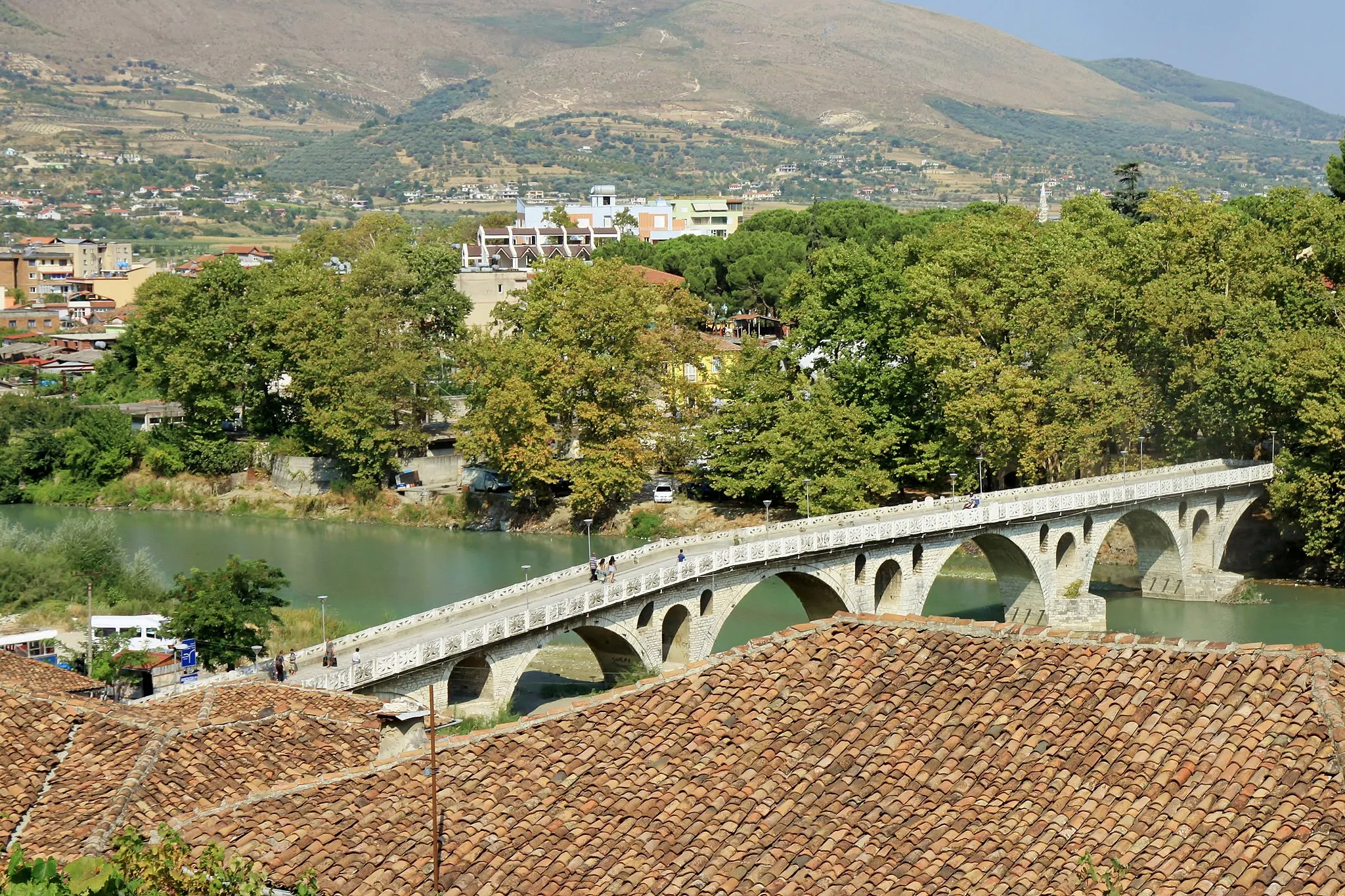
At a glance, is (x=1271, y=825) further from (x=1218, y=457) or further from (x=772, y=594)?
(x=1218, y=457)

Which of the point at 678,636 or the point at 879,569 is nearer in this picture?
the point at 678,636

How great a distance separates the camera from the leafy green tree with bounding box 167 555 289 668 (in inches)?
1492

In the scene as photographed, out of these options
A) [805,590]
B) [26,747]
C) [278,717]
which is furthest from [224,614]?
[26,747]

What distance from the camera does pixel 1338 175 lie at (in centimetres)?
7131

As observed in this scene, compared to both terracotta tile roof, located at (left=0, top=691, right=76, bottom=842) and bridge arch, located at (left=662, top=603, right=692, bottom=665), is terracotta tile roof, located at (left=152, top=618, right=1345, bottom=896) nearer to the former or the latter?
terracotta tile roof, located at (left=0, top=691, right=76, bottom=842)

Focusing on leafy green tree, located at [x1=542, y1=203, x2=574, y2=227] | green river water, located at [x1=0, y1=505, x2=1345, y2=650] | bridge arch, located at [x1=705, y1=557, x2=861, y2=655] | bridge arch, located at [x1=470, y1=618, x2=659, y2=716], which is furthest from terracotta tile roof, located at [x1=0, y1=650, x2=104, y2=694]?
leafy green tree, located at [x1=542, y1=203, x2=574, y2=227]

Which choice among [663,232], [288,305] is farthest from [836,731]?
[663,232]

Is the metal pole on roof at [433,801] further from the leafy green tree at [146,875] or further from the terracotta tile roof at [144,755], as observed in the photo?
the terracotta tile roof at [144,755]

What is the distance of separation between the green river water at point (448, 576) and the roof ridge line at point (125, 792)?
22.0m

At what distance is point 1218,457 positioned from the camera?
57.2 meters

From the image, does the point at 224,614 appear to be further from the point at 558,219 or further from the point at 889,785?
the point at 558,219

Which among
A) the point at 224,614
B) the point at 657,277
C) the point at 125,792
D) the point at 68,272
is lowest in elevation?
the point at 224,614

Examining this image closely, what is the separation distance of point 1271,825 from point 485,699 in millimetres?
22025

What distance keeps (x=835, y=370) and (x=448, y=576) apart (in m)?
14.6
